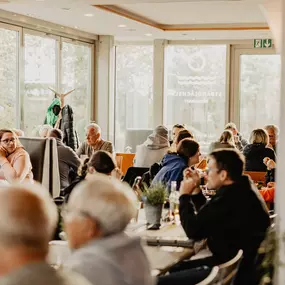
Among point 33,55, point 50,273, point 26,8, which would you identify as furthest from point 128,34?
point 50,273

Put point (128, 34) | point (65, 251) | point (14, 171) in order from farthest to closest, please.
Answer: point (128, 34) < point (14, 171) < point (65, 251)

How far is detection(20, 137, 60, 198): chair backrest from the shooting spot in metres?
8.27

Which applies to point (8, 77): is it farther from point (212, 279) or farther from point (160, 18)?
point (212, 279)

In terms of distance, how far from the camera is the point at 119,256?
109 inches

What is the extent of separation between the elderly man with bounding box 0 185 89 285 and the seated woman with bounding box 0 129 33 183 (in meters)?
5.37

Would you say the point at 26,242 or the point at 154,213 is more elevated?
the point at 26,242

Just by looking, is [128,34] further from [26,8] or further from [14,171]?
[14,171]

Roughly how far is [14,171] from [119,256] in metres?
4.85

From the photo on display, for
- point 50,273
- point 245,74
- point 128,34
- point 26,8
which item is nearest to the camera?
point 50,273

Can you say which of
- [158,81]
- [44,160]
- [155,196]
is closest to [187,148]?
[155,196]

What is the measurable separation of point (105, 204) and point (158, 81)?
1222cm

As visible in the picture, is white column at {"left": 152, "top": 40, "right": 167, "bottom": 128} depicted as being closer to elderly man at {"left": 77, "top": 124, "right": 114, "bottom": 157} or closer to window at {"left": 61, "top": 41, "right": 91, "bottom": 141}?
window at {"left": 61, "top": 41, "right": 91, "bottom": 141}

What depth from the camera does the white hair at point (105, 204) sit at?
2811 millimetres

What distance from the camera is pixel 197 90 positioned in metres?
15.2
